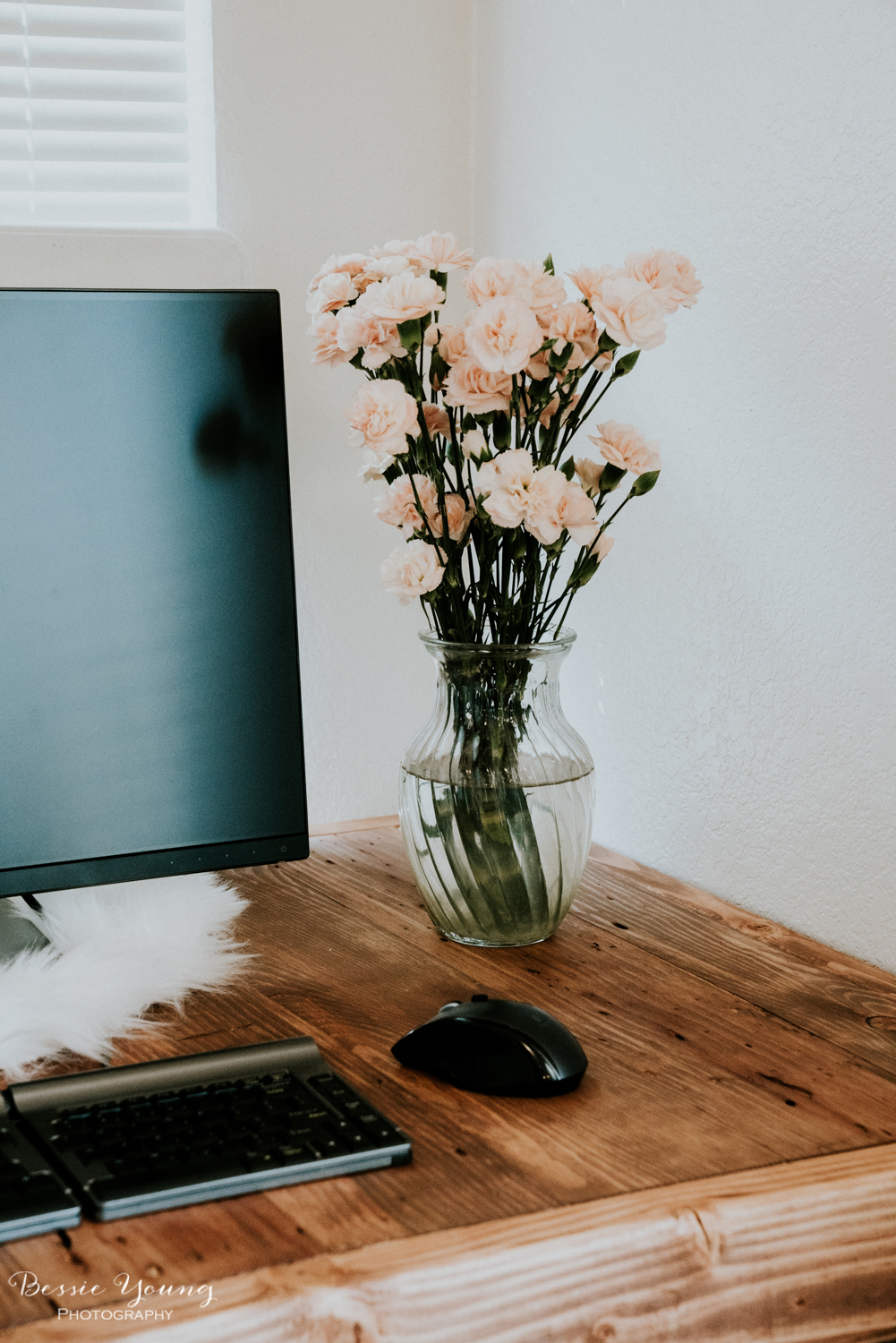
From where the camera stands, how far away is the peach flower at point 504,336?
84 centimetres

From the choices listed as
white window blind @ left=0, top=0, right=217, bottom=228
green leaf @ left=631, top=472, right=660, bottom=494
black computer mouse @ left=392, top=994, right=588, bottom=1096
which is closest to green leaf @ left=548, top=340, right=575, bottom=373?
green leaf @ left=631, top=472, right=660, bottom=494

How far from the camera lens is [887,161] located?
866 millimetres

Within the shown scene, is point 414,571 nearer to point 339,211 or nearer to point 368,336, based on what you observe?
point 368,336

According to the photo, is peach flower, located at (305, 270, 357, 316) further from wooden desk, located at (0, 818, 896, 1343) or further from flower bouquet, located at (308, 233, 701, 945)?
wooden desk, located at (0, 818, 896, 1343)

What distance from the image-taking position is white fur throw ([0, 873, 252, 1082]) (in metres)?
0.77

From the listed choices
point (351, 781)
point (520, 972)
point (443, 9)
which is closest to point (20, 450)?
point (520, 972)

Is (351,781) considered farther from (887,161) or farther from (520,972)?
(887,161)

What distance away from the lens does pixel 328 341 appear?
93 centimetres

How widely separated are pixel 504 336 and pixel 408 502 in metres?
0.16

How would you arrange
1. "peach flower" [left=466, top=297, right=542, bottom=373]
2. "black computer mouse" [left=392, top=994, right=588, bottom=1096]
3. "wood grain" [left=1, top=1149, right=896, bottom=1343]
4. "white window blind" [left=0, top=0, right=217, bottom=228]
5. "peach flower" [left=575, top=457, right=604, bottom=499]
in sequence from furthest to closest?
"white window blind" [left=0, top=0, right=217, bottom=228] → "peach flower" [left=575, top=457, right=604, bottom=499] → "peach flower" [left=466, top=297, right=542, bottom=373] → "black computer mouse" [left=392, top=994, right=588, bottom=1096] → "wood grain" [left=1, top=1149, right=896, bottom=1343]

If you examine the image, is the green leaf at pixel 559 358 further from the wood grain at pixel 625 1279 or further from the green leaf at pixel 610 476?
the wood grain at pixel 625 1279

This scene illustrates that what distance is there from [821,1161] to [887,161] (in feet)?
2.15

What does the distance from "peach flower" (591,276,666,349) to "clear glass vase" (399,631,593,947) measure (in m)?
0.23

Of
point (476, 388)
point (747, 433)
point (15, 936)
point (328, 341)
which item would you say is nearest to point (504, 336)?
point (476, 388)
